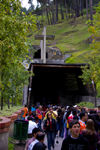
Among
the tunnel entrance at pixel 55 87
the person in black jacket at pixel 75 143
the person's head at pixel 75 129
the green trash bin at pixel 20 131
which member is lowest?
the green trash bin at pixel 20 131

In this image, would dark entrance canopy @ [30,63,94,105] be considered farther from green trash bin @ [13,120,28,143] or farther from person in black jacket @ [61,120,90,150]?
person in black jacket @ [61,120,90,150]

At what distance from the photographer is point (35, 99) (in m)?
43.6

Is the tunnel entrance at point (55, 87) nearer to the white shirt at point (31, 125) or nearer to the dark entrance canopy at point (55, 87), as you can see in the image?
the dark entrance canopy at point (55, 87)

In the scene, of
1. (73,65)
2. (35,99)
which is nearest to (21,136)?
(73,65)

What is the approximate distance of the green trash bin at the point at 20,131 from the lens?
328 inches

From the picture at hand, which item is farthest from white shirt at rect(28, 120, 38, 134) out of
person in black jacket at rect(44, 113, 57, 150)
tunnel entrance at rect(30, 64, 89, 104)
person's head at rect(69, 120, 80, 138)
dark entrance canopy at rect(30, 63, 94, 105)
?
tunnel entrance at rect(30, 64, 89, 104)

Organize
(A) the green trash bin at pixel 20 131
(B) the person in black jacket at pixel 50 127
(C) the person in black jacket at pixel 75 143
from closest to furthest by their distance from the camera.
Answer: (C) the person in black jacket at pixel 75 143
(A) the green trash bin at pixel 20 131
(B) the person in black jacket at pixel 50 127

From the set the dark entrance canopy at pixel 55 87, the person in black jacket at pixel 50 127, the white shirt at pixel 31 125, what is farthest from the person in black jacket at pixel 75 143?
the dark entrance canopy at pixel 55 87

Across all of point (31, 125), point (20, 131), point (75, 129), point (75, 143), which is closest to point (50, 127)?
point (31, 125)

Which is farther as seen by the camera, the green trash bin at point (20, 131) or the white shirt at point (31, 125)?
the white shirt at point (31, 125)

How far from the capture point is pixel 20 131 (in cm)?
838

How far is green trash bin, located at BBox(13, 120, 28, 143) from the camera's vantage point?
8.34m

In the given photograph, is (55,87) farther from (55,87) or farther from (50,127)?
(50,127)

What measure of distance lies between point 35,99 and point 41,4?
172ft
